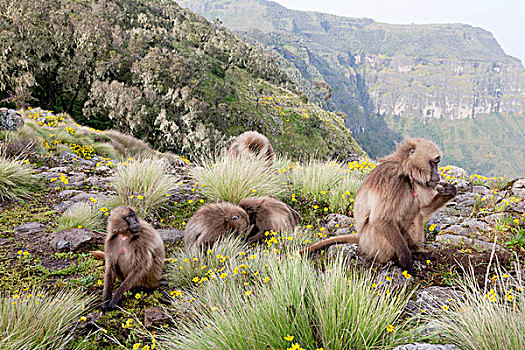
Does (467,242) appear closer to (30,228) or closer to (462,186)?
(462,186)

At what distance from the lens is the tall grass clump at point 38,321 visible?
266cm

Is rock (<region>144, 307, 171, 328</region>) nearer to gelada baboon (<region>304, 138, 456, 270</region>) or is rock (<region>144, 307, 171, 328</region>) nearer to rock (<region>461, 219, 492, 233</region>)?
gelada baboon (<region>304, 138, 456, 270</region>)

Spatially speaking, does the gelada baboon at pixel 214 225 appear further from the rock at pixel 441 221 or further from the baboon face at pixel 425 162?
the rock at pixel 441 221

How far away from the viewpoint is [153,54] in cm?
3183

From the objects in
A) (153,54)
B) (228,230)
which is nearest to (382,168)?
(228,230)

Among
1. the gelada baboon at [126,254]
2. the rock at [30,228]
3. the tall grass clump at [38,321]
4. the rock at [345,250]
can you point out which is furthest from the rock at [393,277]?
the rock at [30,228]

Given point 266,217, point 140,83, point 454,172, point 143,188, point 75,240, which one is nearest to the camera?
point 75,240

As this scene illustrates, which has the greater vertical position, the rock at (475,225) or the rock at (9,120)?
the rock at (475,225)

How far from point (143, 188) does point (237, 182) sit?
5.83 ft

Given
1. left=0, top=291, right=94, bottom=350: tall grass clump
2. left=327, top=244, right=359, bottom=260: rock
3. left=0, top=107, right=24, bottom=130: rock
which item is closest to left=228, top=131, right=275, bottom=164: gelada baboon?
left=327, top=244, right=359, bottom=260: rock

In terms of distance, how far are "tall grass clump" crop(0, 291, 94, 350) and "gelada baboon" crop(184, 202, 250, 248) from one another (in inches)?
59.5

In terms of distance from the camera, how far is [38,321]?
2.89 meters

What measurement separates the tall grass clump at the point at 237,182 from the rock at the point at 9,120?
6.01m

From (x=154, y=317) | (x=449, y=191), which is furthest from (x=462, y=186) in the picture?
(x=154, y=317)
